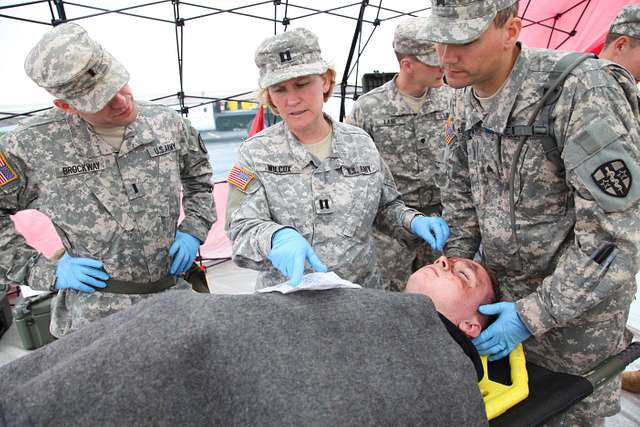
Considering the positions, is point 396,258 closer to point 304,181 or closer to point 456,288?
point 456,288

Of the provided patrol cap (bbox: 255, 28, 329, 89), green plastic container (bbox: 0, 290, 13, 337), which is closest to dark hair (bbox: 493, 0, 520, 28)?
patrol cap (bbox: 255, 28, 329, 89)

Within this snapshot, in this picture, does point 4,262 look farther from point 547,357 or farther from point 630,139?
point 630,139

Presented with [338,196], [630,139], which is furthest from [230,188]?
[630,139]

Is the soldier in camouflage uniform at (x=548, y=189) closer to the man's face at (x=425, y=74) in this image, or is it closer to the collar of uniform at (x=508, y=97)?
the collar of uniform at (x=508, y=97)

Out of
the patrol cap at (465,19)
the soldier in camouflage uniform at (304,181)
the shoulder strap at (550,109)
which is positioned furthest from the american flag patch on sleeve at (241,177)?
the shoulder strap at (550,109)

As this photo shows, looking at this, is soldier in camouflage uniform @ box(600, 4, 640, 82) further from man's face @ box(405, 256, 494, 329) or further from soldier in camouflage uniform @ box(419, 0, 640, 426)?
man's face @ box(405, 256, 494, 329)

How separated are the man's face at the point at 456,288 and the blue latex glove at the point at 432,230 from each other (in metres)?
0.10

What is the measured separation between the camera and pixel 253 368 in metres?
1.02

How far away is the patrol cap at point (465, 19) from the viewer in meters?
1.30

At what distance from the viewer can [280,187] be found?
1727 mm

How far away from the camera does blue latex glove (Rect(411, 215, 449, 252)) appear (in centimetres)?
183

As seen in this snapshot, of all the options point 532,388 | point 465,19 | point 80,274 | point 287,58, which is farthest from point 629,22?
point 80,274

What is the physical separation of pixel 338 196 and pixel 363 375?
31.5 inches

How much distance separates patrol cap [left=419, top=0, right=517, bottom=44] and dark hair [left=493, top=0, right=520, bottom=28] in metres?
0.01
